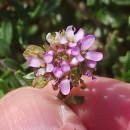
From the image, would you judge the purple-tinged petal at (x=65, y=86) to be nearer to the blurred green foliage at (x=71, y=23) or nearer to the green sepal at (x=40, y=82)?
the green sepal at (x=40, y=82)

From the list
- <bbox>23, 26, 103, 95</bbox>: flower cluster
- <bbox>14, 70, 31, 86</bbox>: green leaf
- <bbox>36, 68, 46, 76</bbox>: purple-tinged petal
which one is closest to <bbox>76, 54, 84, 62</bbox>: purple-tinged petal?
<bbox>23, 26, 103, 95</bbox>: flower cluster

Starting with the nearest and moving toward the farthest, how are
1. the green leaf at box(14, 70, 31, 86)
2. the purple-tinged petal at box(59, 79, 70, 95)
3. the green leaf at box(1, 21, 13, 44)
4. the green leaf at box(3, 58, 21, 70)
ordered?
1. the purple-tinged petal at box(59, 79, 70, 95)
2. the green leaf at box(14, 70, 31, 86)
3. the green leaf at box(3, 58, 21, 70)
4. the green leaf at box(1, 21, 13, 44)

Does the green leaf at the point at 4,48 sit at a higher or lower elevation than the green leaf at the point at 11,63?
higher

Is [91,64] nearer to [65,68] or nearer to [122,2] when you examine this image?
[65,68]

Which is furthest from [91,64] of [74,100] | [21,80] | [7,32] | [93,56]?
[7,32]

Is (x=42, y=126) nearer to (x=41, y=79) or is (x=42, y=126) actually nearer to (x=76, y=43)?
(x=41, y=79)

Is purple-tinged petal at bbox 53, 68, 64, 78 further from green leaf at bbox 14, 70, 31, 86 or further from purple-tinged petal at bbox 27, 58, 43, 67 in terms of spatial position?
green leaf at bbox 14, 70, 31, 86

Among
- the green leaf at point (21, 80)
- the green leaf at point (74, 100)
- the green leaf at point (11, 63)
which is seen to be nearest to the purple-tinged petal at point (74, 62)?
the green leaf at point (74, 100)
